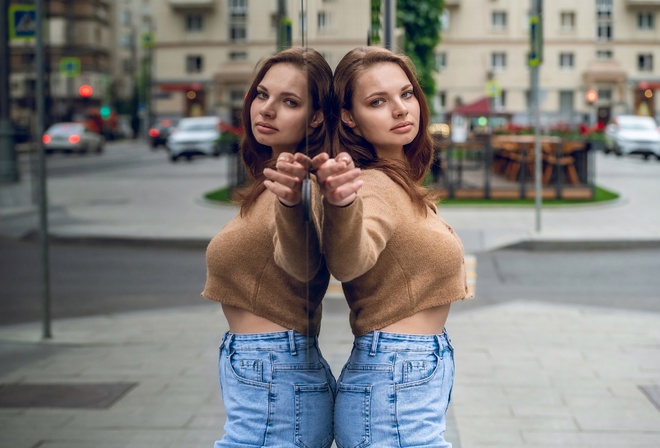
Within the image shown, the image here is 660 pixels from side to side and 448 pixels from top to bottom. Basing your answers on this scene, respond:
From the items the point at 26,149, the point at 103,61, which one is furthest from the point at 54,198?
the point at 103,61

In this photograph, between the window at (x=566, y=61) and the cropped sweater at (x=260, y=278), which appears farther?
the window at (x=566, y=61)

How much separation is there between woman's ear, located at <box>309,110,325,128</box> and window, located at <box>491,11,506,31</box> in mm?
46426

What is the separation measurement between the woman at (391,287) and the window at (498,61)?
168 feet

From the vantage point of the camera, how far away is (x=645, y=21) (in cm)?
4938

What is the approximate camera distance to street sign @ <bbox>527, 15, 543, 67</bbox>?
12820 millimetres

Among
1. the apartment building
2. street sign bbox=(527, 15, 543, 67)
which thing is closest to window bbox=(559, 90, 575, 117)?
the apartment building

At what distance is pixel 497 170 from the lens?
24719 millimetres

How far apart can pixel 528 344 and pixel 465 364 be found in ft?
2.68

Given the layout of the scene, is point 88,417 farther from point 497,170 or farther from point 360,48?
point 497,170

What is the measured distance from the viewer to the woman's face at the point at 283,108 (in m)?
2.10

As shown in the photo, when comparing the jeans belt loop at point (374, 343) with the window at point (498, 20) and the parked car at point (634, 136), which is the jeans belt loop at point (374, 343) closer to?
the parked car at point (634, 136)

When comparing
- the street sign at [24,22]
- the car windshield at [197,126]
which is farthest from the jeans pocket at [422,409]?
the car windshield at [197,126]

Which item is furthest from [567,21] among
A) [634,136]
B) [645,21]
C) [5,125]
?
[5,125]

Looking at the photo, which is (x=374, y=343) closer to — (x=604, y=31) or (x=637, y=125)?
(x=637, y=125)
